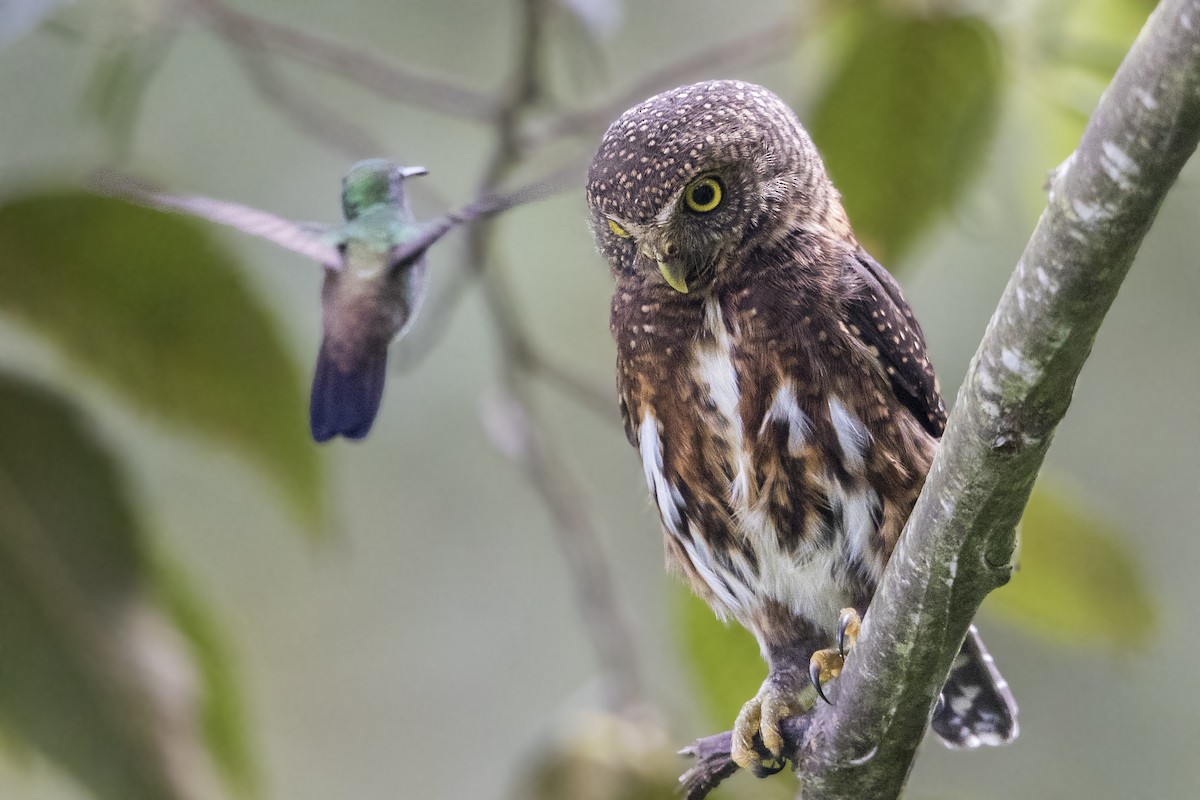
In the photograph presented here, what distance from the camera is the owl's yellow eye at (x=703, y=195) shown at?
4.41ft

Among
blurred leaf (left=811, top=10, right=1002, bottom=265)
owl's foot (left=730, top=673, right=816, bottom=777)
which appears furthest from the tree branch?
blurred leaf (left=811, top=10, right=1002, bottom=265)

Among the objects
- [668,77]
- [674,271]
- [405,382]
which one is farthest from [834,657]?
[405,382]

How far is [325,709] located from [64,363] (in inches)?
100

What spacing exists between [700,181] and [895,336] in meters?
0.27

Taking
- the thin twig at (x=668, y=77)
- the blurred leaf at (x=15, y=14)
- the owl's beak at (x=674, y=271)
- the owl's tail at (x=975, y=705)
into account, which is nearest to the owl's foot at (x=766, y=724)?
the owl's tail at (x=975, y=705)

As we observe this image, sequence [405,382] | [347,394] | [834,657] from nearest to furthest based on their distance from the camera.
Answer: [347,394], [834,657], [405,382]

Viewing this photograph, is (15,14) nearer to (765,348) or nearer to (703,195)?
(703,195)

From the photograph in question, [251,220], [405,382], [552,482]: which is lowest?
[251,220]

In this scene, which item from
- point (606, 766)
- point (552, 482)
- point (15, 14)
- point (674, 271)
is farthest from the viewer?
point (552, 482)

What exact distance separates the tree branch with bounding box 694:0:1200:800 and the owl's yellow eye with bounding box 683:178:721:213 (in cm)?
45

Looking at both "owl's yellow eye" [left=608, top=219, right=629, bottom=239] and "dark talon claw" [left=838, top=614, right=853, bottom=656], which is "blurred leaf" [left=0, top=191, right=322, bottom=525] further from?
"dark talon claw" [left=838, top=614, right=853, bottom=656]

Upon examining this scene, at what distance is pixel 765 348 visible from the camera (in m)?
1.35

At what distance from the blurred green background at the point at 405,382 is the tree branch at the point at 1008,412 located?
41cm

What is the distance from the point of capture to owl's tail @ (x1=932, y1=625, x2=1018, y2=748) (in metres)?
1.66
